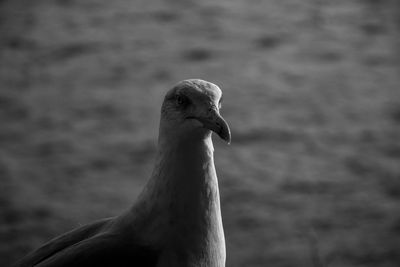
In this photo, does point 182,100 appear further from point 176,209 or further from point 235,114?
point 235,114

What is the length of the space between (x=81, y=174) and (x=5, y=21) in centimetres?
312

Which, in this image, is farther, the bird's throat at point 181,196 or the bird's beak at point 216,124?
the bird's throat at point 181,196

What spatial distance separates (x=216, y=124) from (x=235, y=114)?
4376mm

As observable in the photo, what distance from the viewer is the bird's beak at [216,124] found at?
2.98m

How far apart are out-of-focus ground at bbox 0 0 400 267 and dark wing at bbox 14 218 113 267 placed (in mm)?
2282

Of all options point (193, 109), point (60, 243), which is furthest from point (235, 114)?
point (193, 109)

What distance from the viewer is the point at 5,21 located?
9.06m

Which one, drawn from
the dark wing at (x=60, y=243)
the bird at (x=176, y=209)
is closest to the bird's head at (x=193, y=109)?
the bird at (x=176, y=209)

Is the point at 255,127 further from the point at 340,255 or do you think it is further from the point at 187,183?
the point at 187,183

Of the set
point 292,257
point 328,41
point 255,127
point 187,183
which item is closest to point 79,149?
point 255,127

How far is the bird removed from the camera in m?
3.06

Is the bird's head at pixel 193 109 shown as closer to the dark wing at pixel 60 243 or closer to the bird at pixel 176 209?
the bird at pixel 176 209

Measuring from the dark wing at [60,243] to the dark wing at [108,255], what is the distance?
0.56 ft

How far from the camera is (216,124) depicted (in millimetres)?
3002
